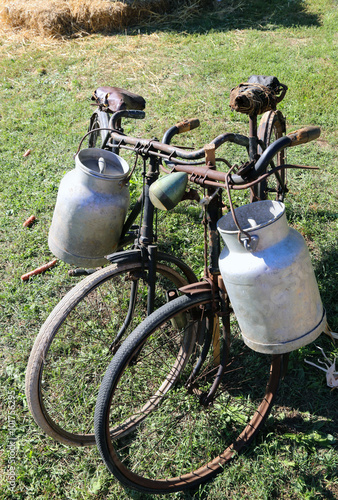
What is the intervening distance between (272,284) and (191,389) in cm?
110

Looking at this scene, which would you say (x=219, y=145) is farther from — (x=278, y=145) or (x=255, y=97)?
(x=255, y=97)

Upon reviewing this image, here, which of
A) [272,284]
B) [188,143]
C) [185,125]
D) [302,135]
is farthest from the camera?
[188,143]

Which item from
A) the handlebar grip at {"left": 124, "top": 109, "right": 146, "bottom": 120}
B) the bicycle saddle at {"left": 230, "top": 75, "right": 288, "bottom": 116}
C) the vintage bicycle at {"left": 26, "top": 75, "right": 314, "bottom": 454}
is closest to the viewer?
the vintage bicycle at {"left": 26, "top": 75, "right": 314, "bottom": 454}

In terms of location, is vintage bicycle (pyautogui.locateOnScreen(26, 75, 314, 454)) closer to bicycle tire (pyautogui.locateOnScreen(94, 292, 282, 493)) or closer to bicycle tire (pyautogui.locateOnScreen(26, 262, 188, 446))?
bicycle tire (pyautogui.locateOnScreen(26, 262, 188, 446))

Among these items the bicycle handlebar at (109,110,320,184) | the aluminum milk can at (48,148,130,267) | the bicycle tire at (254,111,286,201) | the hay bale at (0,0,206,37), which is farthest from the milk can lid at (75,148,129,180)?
the hay bale at (0,0,206,37)

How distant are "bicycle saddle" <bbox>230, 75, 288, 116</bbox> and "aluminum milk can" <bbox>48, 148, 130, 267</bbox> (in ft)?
2.82

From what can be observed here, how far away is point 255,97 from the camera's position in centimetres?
270

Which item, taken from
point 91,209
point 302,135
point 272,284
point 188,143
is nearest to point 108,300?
point 91,209

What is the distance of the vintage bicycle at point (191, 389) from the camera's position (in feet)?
6.47

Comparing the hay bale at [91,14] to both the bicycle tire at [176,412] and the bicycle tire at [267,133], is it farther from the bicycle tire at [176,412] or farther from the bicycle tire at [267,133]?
the bicycle tire at [176,412]

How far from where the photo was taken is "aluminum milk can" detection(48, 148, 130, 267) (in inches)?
87.4

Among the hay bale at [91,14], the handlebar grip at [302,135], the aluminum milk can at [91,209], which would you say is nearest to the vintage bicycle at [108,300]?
the aluminum milk can at [91,209]

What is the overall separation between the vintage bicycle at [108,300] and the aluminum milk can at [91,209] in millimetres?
105

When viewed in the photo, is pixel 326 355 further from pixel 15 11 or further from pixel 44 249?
pixel 15 11
